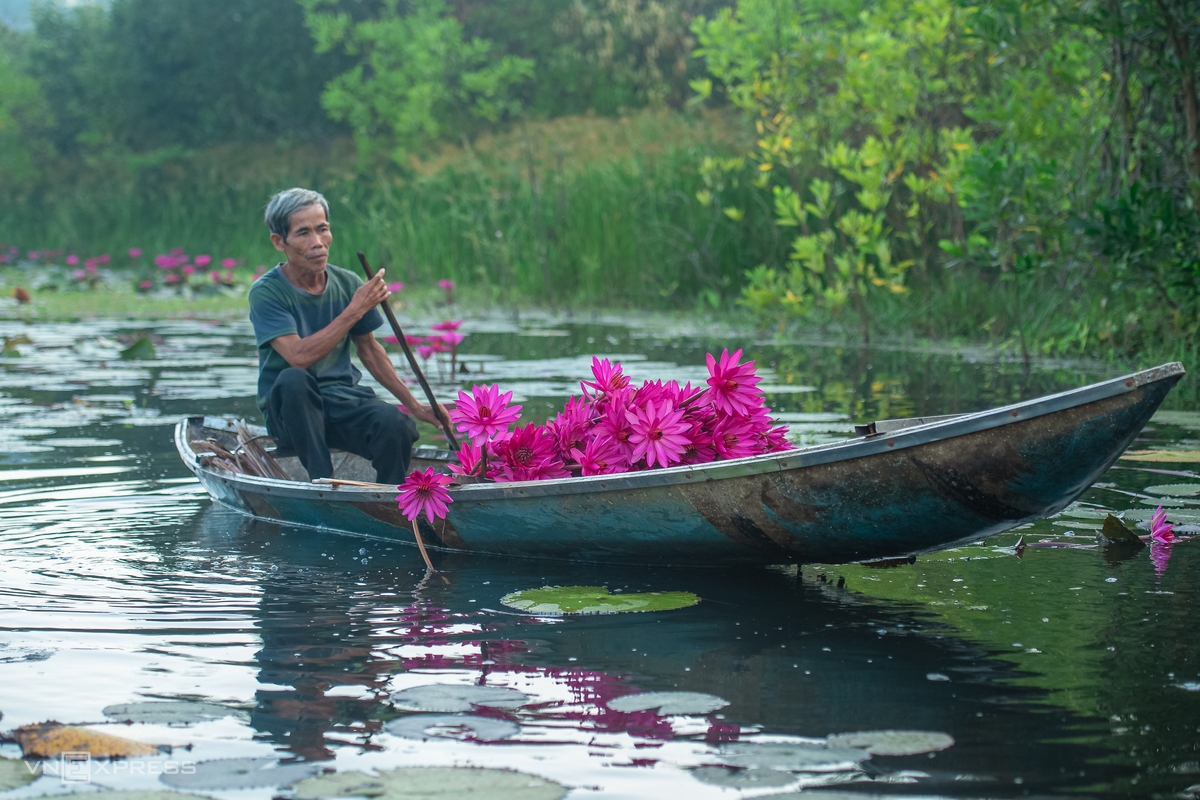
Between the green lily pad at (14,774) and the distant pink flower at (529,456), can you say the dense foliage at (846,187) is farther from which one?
the green lily pad at (14,774)

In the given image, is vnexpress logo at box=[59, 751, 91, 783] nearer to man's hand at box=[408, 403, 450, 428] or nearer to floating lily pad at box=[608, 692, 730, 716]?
floating lily pad at box=[608, 692, 730, 716]

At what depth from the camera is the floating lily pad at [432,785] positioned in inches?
93.5

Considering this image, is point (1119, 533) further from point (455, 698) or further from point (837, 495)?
point (455, 698)

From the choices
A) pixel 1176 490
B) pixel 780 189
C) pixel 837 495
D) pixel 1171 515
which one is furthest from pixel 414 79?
pixel 837 495

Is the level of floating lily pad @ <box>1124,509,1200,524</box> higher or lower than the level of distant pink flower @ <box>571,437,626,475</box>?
lower

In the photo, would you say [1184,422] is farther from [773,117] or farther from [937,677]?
[773,117]

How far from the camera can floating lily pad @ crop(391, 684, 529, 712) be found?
288cm

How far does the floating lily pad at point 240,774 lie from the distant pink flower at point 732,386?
1.89 m

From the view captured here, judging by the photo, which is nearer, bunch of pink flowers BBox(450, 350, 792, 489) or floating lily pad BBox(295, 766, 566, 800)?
floating lily pad BBox(295, 766, 566, 800)

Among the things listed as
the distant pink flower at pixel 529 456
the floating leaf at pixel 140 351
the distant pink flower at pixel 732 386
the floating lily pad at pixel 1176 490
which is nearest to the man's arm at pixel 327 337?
the distant pink flower at pixel 529 456

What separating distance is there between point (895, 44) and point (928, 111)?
1358 mm

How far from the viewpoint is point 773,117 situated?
1109 cm

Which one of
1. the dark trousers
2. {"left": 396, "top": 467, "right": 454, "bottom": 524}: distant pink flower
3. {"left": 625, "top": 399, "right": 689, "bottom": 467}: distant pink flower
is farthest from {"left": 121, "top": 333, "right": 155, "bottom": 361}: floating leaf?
{"left": 625, "top": 399, "right": 689, "bottom": 467}: distant pink flower

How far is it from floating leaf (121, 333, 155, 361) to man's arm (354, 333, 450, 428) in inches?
201
